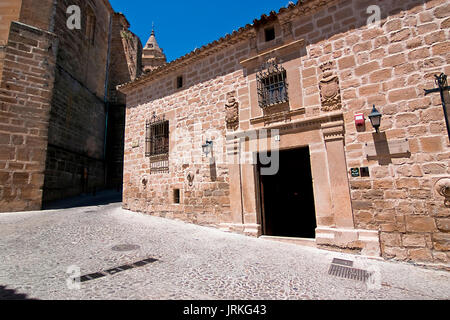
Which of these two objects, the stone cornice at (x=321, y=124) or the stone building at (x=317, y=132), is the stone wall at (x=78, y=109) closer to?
the stone building at (x=317, y=132)

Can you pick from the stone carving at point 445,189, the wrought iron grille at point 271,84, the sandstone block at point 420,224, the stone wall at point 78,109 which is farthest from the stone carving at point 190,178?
the stone wall at point 78,109

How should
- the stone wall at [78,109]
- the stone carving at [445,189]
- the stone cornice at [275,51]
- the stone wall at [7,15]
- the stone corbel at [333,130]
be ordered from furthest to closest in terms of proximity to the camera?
the stone wall at [78,109] < the stone wall at [7,15] < the stone cornice at [275,51] < the stone corbel at [333,130] < the stone carving at [445,189]

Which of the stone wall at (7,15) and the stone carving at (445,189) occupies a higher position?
the stone wall at (7,15)

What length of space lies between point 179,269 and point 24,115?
358 inches

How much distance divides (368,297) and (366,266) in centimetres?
136

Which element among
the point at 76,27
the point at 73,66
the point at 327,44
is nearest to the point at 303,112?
the point at 327,44

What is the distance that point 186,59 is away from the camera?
7891 mm

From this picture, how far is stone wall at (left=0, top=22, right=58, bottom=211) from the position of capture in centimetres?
800

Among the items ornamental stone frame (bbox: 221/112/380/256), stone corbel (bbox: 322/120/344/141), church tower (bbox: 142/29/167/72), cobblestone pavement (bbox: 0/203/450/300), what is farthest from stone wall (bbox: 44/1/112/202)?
stone corbel (bbox: 322/120/344/141)

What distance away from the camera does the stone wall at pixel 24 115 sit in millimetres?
8000

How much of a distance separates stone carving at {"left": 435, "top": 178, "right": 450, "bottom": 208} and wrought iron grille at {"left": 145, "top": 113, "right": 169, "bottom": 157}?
723 cm

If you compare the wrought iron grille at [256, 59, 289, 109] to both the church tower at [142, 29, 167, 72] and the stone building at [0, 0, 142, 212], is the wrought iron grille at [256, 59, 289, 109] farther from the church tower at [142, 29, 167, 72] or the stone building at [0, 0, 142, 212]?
the church tower at [142, 29, 167, 72]

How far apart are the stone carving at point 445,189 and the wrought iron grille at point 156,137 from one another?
23.7ft
